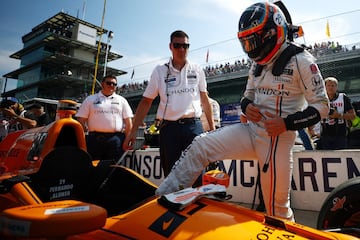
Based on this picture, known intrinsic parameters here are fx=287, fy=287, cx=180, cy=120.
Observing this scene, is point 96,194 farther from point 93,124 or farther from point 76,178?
point 93,124

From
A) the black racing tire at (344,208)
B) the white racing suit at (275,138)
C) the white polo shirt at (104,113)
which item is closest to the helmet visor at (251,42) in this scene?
the white racing suit at (275,138)

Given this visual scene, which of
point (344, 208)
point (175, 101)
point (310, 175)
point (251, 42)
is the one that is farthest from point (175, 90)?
point (310, 175)

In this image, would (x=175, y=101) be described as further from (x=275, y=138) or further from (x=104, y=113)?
(x=104, y=113)

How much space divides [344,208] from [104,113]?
10.7 feet

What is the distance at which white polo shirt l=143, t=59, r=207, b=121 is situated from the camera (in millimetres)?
2770

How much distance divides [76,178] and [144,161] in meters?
3.05

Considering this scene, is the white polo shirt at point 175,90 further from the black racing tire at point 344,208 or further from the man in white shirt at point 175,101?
the black racing tire at point 344,208

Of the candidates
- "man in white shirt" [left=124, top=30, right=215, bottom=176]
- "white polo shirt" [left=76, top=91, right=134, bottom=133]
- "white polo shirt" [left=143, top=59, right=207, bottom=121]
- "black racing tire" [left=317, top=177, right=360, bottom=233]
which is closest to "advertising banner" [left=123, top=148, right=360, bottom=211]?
"man in white shirt" [left=124, top=30, right=215, bottom=176]

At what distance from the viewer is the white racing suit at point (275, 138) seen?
178cm

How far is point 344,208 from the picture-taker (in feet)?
5.24

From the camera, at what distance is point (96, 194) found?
6.53 feet

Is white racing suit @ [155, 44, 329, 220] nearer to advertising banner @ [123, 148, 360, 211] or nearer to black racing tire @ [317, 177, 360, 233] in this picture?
black racing tire @ [317, 177, 360, 233]

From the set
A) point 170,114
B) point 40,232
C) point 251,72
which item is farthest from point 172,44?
point 40,232

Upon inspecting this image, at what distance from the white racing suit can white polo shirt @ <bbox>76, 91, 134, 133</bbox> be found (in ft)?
7.95
